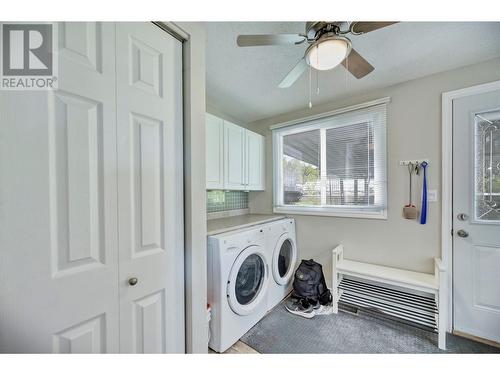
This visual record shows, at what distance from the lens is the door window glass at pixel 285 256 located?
2.24 meters

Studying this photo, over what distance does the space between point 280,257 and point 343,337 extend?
0.86 metres

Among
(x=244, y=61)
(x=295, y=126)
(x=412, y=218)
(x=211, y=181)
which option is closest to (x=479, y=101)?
(x=412, y=218)

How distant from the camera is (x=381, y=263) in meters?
1.98

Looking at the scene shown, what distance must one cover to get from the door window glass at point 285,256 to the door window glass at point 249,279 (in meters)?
0.45

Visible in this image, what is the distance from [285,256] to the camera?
2342 mm

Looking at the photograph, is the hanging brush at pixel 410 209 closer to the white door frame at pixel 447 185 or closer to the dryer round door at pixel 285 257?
the white door frame at pixel 447 185

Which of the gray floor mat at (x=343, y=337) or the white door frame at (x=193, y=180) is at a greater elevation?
the white door frame at (x=193, y=180)

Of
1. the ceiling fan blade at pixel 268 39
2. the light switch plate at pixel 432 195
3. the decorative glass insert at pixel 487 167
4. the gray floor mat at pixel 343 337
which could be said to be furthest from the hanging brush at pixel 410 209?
the ceiling fan blade at pixel 268 39

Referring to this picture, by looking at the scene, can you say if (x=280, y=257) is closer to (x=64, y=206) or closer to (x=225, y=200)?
(x=225, y=200)

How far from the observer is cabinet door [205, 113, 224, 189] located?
1.90 m

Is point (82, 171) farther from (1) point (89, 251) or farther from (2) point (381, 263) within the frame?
(2) point (381, 263)

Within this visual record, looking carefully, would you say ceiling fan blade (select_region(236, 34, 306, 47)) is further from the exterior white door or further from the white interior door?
the exterior white door

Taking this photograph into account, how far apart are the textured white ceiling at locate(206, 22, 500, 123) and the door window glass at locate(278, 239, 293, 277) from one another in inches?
65.3

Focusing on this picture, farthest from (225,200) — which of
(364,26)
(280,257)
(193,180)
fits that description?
(364,26)
